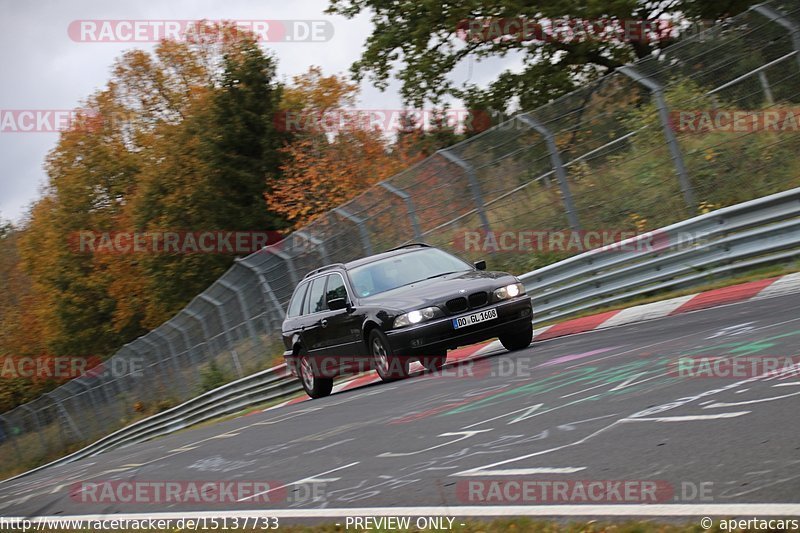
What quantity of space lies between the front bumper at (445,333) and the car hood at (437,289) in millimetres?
249

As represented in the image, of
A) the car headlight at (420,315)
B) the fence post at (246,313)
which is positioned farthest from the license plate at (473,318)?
the fence post at (246,313)

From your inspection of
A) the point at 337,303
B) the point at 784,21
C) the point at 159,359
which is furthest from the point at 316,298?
the point at 159,359

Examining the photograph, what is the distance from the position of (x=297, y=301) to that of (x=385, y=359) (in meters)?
3.56

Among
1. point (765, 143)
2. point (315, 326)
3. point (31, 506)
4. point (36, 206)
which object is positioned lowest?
point (31, 506)

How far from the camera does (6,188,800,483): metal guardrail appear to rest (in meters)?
13.5

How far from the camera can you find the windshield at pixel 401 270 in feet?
47.3

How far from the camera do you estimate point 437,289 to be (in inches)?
528

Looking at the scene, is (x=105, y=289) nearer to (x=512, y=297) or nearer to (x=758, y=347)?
(x=512, y=297)

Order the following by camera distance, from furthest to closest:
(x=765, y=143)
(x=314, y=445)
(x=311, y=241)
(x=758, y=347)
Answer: (x=311, y=241) < (x=765, y=143) < (x=314, y=445) < (x=758, y=347)

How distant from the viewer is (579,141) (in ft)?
53.6

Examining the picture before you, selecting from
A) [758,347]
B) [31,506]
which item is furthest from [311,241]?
[758,347]

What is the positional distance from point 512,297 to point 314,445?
4.64m
